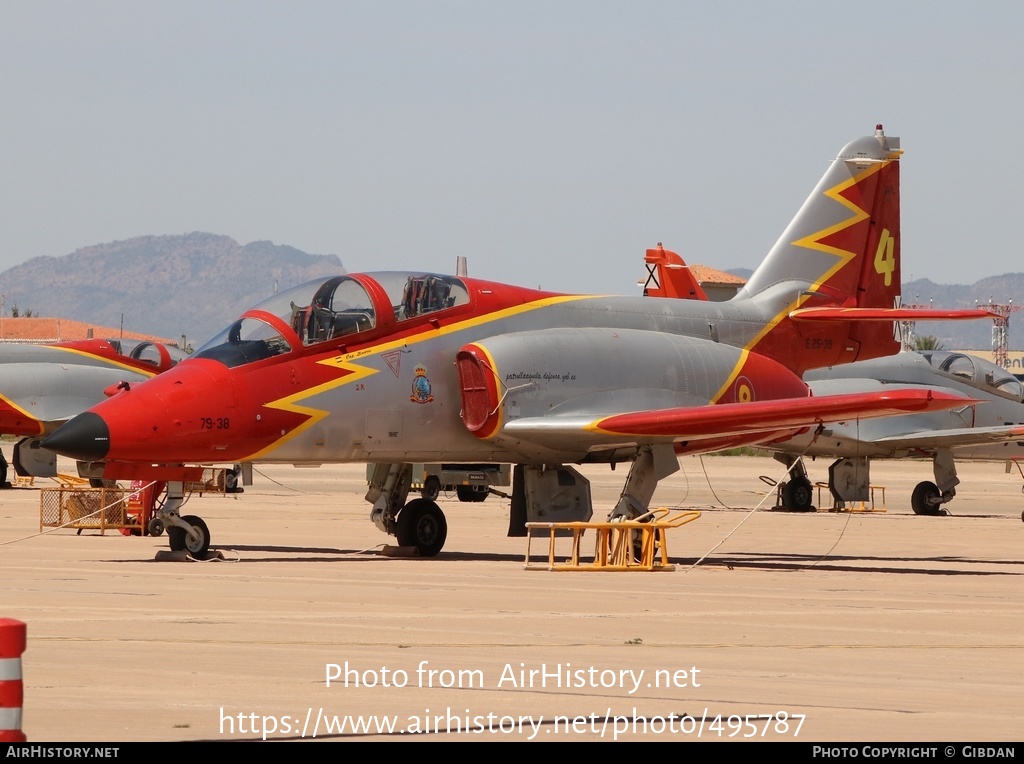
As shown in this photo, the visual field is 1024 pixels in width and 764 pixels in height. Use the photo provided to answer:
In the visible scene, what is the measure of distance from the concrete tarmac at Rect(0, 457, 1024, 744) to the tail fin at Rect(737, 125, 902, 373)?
3151 mm

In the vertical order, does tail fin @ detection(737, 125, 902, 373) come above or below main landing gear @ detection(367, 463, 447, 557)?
above

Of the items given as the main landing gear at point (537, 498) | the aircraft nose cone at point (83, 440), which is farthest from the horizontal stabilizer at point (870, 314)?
the aircraft nose cone at point (83, 440)

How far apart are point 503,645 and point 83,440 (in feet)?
23.2

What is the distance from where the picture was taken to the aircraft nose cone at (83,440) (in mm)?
15938

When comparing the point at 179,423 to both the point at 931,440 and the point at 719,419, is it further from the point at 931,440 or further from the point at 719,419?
the point at 931,440

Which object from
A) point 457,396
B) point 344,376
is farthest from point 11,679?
point 457,396

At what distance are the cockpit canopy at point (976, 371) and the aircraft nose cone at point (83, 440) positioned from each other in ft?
79.5

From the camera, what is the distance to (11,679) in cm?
601

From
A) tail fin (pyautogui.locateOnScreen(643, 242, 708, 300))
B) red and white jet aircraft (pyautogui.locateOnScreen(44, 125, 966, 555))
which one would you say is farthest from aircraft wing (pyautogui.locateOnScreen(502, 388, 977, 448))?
tail fin (pyautogui.locateOnScreen(643, 242, 708, 300))

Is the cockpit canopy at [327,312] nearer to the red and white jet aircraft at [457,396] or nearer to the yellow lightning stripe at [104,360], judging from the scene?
the red and white jet aircraft at [457,396]

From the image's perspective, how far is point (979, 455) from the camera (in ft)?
123

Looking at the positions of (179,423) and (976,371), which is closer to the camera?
(179,423)

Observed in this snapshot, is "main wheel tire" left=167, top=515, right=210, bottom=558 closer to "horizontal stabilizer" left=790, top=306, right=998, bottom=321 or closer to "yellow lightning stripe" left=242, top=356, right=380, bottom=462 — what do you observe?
"yellow lightning stripe" left=242, top=356, right=380, bottom=462

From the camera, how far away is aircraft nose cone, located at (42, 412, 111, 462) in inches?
627
